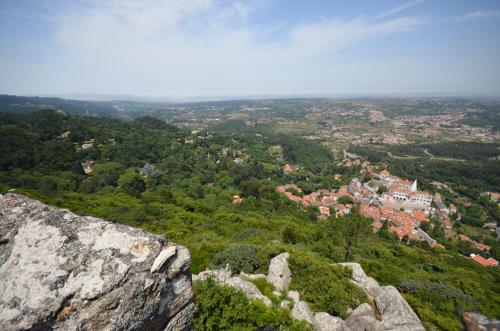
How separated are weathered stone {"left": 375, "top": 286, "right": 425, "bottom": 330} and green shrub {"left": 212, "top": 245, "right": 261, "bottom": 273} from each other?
269 inches

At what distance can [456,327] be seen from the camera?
12102 mm

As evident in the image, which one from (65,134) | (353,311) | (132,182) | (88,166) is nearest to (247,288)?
(353,311)

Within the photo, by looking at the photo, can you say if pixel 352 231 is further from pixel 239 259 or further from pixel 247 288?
pixel 247 288

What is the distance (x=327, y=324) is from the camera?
407 inches

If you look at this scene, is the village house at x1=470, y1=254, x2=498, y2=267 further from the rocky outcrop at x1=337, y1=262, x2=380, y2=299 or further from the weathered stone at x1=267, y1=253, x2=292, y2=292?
the weathered stone at x1=267, y1=253, x2=292, y2=292

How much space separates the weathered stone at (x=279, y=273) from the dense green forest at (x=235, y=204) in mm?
498

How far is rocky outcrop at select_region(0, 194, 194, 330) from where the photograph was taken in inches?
143

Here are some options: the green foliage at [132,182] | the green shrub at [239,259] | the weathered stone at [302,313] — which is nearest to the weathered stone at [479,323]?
the weathered stone at [302,313]

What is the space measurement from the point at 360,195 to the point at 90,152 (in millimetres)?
69794

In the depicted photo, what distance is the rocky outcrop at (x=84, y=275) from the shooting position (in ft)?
11.9

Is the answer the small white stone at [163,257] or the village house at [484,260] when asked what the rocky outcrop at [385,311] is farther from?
the village house at [484,260]

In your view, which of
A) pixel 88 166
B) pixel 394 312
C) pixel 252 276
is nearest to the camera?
pixel 394 312

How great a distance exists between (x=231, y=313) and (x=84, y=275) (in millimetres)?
5952

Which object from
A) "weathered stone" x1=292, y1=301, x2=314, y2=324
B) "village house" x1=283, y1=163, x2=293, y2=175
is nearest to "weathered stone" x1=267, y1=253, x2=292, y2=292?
"weathered stone" x1=292, y1=301, x2=314, y2=324
